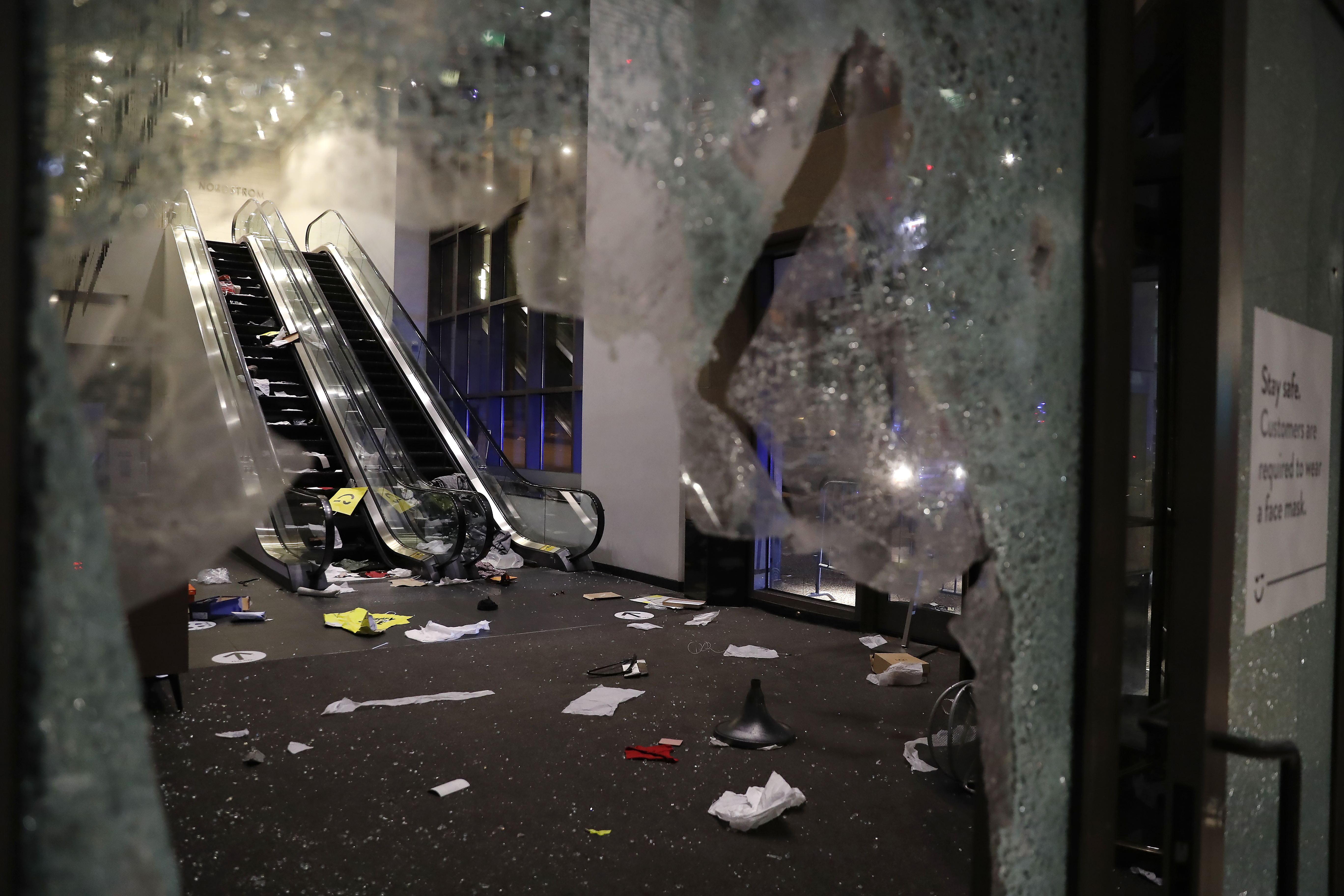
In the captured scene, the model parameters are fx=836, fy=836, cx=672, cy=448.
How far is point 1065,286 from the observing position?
115 centimetres

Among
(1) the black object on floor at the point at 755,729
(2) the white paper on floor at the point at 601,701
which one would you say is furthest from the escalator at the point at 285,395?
(1) the black object on floor at the point at 755,729

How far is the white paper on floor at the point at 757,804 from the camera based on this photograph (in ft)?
8.18

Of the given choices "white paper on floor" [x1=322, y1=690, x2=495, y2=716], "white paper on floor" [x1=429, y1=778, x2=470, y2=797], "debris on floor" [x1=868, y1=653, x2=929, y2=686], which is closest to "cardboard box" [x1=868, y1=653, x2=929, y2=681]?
"debris on floor" [x1=868, y1=653, x2=929, y2=686]

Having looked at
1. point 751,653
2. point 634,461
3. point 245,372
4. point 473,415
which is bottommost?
point 751,653

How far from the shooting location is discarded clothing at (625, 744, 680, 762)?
301 cm

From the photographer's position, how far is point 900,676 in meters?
4.07

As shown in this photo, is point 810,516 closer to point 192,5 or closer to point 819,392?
point 819,392

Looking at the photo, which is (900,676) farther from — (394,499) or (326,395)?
(326,395)

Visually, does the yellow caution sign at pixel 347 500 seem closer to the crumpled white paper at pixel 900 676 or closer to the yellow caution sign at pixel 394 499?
the yellow caution sign at pixel 394 499

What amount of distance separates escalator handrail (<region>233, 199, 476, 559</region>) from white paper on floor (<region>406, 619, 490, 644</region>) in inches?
73.3

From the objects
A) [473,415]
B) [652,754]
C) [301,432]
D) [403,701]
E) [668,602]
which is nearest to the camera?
[652,754]

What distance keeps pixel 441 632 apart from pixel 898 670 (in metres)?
2.61

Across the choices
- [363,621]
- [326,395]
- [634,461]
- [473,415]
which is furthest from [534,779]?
[326,395]

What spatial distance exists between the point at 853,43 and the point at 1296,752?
Answer: 45.1 inches
